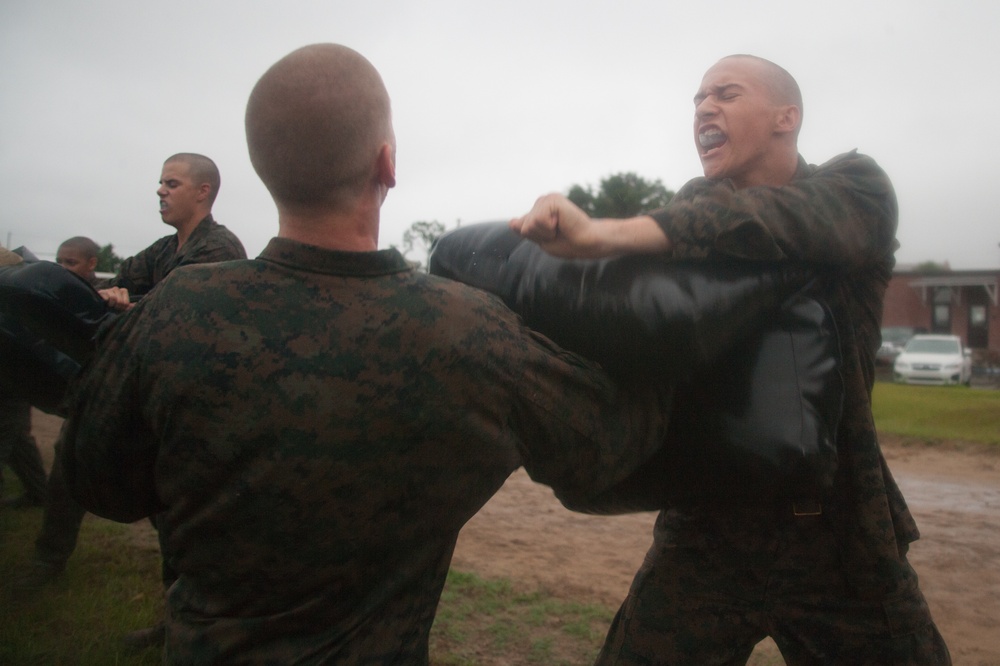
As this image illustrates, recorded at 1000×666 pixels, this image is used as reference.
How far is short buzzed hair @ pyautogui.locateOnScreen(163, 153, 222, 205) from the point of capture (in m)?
4.39

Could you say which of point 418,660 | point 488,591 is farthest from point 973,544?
point 418,660

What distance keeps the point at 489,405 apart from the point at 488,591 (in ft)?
11.3

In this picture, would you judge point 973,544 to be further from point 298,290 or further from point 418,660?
point 298,290

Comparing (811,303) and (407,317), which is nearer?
(407,317)

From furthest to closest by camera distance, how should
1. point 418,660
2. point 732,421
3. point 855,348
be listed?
point 855,348, point 732,421, point 418,660

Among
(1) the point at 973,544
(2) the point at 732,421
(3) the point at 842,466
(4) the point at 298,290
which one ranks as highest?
(4) the point at 298,290

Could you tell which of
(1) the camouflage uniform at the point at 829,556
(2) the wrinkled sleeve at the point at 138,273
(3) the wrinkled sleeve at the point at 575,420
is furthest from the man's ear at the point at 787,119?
(2) the wrinkled sleeve at the point at 138,273

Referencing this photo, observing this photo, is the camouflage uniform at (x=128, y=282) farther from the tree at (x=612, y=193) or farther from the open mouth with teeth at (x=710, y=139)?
the tree at (x=612, y=193)

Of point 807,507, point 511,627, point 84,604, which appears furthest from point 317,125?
point 84,604

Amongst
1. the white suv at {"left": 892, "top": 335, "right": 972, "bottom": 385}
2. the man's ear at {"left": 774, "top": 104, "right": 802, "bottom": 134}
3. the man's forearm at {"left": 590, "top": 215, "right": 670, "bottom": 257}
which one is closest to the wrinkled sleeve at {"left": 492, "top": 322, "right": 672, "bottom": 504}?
the man's forearm at {"left": 590, "top": 215, "right": 670, "bottom": 257}

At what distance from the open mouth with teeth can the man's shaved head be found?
96cm

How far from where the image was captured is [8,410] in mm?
4391

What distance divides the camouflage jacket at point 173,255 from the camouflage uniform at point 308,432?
2.67 m

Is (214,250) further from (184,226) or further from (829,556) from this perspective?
(829,556)
